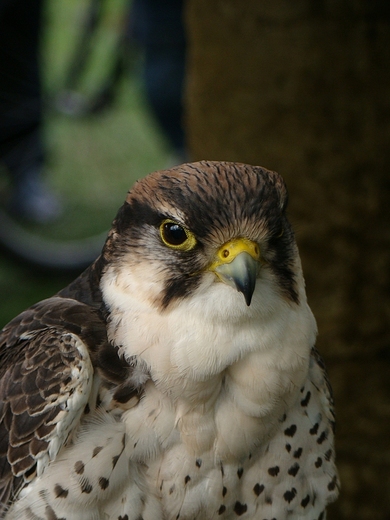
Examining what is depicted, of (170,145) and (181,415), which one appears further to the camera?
Answer: (170,145)

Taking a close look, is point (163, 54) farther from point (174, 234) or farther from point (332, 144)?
point (174, 234)

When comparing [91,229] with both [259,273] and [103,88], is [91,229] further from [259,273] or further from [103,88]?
[259,273]

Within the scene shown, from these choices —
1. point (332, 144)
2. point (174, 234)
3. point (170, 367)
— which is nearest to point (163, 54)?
point (332, 144)

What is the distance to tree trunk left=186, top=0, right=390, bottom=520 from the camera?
165 inches

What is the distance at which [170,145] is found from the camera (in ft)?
21.6

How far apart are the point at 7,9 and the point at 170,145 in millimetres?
1677

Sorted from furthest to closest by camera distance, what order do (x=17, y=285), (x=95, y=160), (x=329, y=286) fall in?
(x=95, y=160) < (x=17, y=285) < (x=329, y=286)

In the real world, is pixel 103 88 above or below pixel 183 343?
below

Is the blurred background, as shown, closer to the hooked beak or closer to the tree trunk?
the tree trunk

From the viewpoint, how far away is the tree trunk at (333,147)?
13.7 ft

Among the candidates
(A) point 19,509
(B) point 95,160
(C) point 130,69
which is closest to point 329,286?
(A) point 19,509

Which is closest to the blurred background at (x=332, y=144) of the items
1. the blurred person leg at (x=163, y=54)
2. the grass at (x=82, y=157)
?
the blurred person leg at (x=163, y=54)

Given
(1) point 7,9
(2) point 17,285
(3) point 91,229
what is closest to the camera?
(1) point 7,9

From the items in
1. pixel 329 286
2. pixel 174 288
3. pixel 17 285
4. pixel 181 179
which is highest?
pixel 181 179
